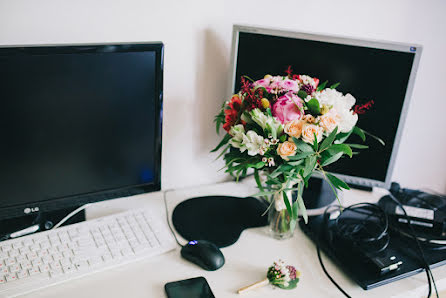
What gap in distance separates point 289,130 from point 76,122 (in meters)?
0.47

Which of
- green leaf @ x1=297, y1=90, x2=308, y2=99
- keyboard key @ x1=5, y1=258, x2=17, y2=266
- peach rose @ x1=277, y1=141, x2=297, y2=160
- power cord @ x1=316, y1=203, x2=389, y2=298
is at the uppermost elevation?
green leaf @ x1=297, y1=90, x2=308, y2=99

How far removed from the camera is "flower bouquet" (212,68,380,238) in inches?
37.3

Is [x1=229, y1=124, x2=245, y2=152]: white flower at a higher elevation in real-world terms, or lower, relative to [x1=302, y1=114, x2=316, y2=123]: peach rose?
lower

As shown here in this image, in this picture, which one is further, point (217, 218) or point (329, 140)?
point (217, 218)

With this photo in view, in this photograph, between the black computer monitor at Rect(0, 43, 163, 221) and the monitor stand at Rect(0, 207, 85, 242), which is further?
the monitor stand at Rect(0, 207, 85, 242)

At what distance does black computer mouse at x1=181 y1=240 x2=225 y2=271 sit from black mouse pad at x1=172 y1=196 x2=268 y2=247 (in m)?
0.06

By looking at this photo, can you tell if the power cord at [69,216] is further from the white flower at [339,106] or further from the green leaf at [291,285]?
the white flower at [339,106]

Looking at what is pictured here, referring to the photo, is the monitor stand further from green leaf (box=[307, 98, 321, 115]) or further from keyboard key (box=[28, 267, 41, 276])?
green leaf (box=[307, 98, 321, 115])

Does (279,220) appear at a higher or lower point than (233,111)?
lower

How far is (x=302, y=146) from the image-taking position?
944 millimetres

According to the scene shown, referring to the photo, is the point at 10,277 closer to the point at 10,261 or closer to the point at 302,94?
the point at 10,261

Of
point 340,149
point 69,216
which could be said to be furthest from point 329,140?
point 69,216

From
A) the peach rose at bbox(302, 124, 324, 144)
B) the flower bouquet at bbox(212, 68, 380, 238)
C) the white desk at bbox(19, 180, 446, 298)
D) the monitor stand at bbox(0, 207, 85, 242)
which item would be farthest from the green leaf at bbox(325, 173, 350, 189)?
the monitor stand at bbox(0, 207, 85, 242)

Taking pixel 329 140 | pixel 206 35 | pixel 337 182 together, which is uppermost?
pixel 206 35
